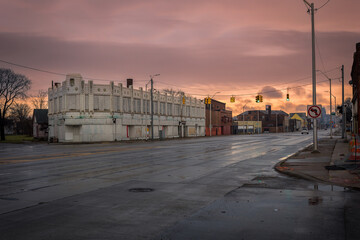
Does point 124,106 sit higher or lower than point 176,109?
lower

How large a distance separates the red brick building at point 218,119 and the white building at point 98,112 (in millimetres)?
28911

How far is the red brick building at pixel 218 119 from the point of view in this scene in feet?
312

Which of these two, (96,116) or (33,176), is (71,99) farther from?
(33,176)

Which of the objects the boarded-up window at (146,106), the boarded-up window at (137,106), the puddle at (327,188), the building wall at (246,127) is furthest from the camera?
the building wall at (246,127)

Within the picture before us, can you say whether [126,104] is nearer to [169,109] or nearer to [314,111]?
[169,109]

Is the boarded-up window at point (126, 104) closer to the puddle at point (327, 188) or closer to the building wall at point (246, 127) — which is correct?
the puddle at point (327, 188)

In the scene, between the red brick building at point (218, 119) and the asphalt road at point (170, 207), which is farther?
the red brick building at point (218, 119)

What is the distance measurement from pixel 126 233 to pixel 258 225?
8.48ft

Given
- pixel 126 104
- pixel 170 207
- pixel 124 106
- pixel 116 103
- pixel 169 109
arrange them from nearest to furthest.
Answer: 1. pixel 170 207
2. pixel 116 103
3. pixel 124 106
4. pixel 126 104
5. pixel 169 109

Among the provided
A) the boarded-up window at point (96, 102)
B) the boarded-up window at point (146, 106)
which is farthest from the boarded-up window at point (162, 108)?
the boarded-up window at point (96, 102)

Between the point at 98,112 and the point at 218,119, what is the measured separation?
54.2m

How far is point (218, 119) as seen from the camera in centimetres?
10219

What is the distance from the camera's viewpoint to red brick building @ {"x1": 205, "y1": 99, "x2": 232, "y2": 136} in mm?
95125

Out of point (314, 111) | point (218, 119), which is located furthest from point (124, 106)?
point (218, 119)
